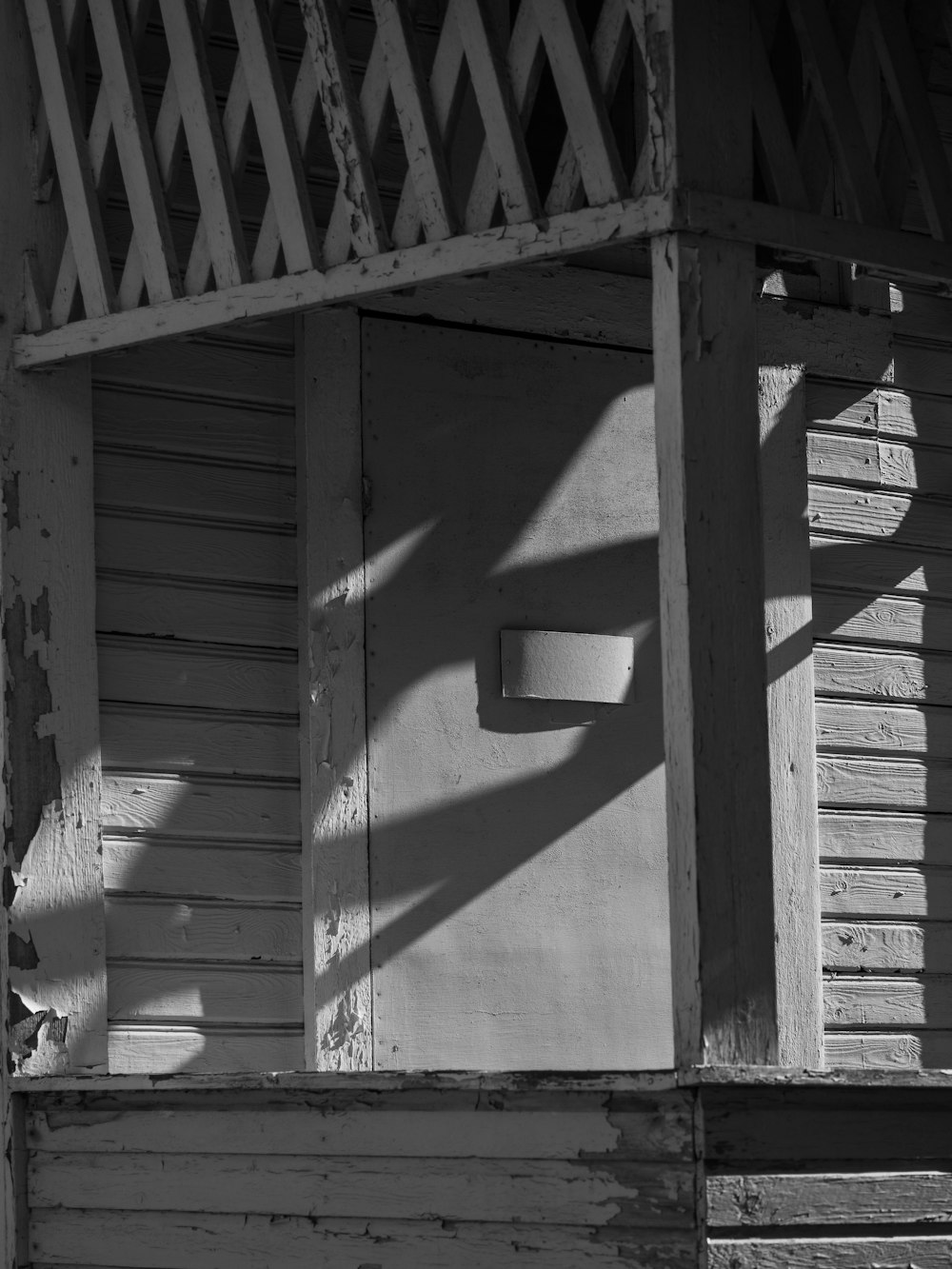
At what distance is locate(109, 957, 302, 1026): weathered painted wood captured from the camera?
4.69m

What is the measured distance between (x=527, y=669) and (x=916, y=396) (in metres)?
1.74

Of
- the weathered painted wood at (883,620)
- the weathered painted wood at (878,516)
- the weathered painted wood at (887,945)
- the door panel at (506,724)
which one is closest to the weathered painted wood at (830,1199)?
the door panel at (506,724)

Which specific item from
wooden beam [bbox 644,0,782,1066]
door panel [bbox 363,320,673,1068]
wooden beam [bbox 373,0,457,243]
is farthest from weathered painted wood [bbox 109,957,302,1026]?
wooden beam [bbox 373,0,457,243]

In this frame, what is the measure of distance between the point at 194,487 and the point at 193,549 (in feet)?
0.53

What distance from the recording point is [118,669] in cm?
477

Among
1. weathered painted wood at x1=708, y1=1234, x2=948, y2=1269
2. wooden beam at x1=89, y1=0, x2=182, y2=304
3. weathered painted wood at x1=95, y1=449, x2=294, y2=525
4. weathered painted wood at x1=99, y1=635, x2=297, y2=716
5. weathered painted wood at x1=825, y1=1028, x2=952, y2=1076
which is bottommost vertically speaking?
weathered painted wood at x1=708, y1=1234, x2=948, y2=1269

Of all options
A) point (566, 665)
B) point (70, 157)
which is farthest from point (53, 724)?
point (566, 665)

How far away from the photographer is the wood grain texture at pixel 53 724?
4.49 meters

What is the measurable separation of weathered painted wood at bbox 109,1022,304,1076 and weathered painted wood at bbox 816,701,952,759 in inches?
75.6

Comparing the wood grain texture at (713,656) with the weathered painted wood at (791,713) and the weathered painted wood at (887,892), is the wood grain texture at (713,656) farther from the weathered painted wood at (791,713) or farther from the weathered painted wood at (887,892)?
the weathered painted wood at (887,892)

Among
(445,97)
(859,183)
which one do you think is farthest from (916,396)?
(445,97)

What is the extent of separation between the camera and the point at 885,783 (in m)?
5.88

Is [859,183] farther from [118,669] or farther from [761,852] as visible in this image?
[118,669]

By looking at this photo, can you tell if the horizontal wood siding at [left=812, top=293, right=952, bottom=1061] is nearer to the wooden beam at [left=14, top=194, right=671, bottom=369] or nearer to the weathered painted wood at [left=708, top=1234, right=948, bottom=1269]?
the weathered painted wood at [left=708, top=1234, right=948, bottom=1269]
